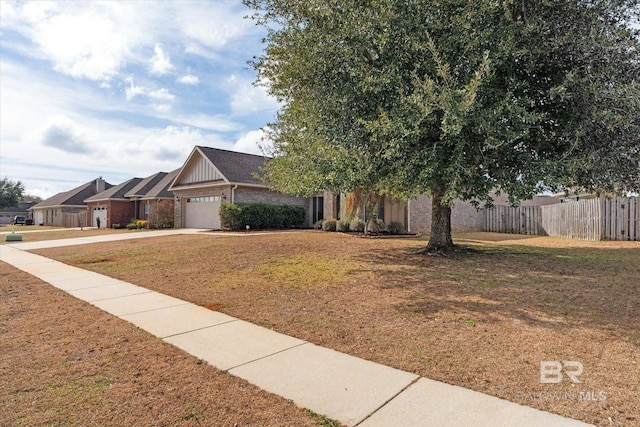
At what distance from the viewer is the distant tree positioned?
57312 mm

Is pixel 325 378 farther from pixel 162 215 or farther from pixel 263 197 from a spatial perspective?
pixel 162 215

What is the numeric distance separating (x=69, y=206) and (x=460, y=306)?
155 ft

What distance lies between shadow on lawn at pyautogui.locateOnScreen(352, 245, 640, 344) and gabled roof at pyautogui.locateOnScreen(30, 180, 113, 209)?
42393 millimetres

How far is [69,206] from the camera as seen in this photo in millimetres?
41250

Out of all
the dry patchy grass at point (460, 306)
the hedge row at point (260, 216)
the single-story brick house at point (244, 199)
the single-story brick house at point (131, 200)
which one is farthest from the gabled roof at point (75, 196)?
the dry patchy grass at point (460, 306)

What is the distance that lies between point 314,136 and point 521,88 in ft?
15.5

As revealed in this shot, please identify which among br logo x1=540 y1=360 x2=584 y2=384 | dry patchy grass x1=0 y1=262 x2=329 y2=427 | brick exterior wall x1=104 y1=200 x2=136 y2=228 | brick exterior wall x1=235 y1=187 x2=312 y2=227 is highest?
brick exterior wall x1=235 y1=187 x2=312 y2=227

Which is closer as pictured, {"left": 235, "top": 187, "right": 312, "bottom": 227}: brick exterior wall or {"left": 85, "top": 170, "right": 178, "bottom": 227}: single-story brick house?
{"left": 235, "top": 187, "right": 312, "bottom": 227}: brick exterior wall

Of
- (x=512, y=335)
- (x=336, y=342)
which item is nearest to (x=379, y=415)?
(x=336, y=342)

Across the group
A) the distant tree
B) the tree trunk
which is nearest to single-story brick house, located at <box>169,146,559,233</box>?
the tree trunk

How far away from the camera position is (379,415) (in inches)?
106

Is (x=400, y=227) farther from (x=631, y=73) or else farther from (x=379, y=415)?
(x=379, y=415)

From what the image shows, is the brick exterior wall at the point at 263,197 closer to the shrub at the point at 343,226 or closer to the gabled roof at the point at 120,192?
the shrub at the point at 343,226

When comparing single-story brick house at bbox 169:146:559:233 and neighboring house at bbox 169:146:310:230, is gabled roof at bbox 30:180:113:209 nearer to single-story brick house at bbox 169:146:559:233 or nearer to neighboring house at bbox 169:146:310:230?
neighboring house at bbox 169:146:310:230
